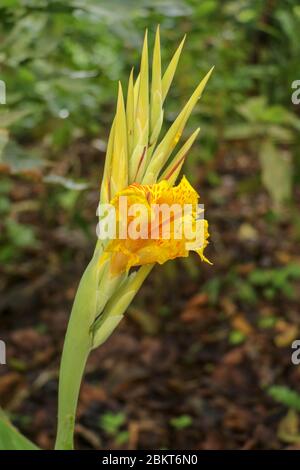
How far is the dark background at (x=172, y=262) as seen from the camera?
1.46m

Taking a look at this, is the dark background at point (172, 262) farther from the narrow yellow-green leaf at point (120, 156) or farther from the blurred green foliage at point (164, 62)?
the narrow yellow-green leaf at point (120, 156)

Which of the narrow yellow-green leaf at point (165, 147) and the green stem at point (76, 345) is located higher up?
the narrow yellow-green leaf at point (165, 147)

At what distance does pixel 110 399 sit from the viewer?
1614 mm

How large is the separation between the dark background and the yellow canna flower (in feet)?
1.74

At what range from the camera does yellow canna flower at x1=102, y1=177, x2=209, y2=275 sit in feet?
2.06

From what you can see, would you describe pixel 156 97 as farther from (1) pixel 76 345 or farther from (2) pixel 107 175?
(1) pixel 76 345

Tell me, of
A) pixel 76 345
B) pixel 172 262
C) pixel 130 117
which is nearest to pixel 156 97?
pixel 130 117

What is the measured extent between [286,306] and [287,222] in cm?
46

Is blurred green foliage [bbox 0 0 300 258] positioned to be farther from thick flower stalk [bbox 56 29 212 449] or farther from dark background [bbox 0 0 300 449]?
thick flower stalk [bbox 56 29 212 449]

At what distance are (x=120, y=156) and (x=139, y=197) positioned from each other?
0.05 meters

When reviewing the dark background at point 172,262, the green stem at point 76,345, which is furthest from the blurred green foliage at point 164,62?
the green stem at point 76,345

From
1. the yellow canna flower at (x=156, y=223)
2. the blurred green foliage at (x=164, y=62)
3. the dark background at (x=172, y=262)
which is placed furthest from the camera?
the dark background at (x=172, y=262)
